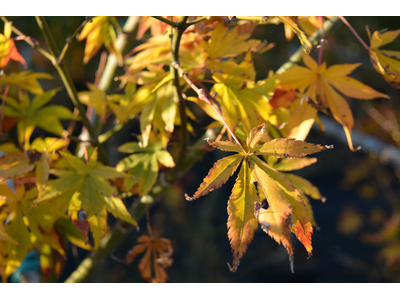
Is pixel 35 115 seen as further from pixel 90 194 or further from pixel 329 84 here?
pixel 329 84

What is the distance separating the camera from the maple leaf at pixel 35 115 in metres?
0.75

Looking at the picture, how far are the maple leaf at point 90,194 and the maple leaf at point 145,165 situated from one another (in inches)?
3.0

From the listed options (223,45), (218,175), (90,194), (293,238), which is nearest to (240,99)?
(223,45)

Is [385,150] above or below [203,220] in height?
above

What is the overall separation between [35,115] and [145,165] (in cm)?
35

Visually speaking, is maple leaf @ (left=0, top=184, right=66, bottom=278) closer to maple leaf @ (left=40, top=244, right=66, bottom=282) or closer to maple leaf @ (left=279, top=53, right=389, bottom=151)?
maple leaf @ (left=40, top=244, right=66, bottom=282)

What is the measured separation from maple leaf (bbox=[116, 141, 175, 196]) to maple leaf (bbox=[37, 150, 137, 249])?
8cm

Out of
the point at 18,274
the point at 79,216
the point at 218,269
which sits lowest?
the point at 218,269

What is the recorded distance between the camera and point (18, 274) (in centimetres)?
78

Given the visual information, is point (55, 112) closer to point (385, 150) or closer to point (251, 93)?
point (251, 93)

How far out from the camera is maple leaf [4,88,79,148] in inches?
29.5

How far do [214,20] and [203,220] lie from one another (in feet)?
6.03

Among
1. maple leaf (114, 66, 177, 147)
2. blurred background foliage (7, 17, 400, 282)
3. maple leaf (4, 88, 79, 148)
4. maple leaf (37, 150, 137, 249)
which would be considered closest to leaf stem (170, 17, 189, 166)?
maple leaf (114, 66, 177, 147)

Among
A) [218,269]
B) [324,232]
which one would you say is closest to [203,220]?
[218,269]
